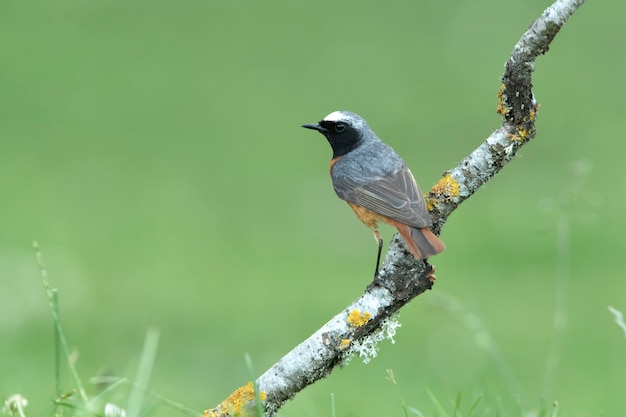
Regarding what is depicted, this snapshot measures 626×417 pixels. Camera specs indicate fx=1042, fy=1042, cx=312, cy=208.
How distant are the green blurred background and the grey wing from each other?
590 mm

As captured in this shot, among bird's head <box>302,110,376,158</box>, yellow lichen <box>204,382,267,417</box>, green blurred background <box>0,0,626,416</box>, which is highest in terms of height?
green blurred background <box>0,0,626,416</box>

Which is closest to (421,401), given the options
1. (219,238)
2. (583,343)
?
(583,343)

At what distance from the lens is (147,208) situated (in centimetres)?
1316

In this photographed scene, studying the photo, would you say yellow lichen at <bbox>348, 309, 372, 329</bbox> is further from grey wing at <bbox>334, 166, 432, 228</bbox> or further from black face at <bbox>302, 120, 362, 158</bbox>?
black face at <bbox>302, 120, 362, 158</bbox>

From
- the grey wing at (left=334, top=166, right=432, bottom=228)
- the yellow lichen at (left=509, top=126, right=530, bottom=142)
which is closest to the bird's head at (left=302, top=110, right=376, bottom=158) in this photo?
the grey wing at (left=334, top=166, right=432, bottom=228)

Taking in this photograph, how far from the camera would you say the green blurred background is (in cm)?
859

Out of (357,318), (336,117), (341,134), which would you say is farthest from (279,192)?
(357,318)

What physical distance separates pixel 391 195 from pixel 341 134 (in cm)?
48

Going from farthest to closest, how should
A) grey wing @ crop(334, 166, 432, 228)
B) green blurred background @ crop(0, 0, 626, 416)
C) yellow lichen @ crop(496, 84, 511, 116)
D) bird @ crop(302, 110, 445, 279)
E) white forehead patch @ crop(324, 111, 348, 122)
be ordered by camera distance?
green blurred background @ crop(0, 0, 626, 416) < white forehead patch @ crop(324, 111, 348, 122) < bird @ crop(302, 110, 445, 279) < grey wing @ crop(334, 166, 432, 228) < yellow lichen @ crop(496, 84, 511, 116)

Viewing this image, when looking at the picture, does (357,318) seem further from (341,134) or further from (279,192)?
(279,192)

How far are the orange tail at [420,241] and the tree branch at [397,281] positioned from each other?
0.16 ft

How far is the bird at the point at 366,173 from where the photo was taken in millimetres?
4559

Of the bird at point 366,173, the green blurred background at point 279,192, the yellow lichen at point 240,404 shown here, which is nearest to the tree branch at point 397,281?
the yellow lichen at point 240,404

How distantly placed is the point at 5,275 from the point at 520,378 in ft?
15.7
